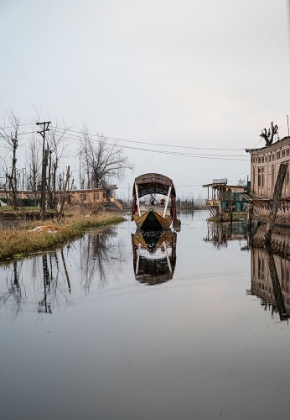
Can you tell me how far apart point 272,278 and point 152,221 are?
57.2 feet

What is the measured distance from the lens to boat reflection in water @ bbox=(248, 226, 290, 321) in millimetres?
7613

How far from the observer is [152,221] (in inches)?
1076

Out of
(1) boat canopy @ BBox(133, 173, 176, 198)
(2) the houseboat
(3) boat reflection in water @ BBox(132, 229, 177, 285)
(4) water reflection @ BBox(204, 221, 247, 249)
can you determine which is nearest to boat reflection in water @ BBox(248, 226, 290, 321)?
(3) boat reflection in water @ BBox(132, 229, 177, 285)

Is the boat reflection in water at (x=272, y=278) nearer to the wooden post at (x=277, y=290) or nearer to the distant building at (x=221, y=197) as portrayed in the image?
the wooden post at (x=277, y=290)

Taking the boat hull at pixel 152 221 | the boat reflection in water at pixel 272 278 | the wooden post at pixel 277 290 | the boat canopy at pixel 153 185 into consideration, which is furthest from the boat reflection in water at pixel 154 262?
the boat canopy at pixel 153 185

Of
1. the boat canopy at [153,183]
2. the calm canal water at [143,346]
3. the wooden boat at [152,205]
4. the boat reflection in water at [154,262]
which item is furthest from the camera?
the boat canopy at [153,183]

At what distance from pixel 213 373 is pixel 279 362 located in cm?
86

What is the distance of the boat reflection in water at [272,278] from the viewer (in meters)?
7.61

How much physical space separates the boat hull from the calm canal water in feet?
51.2

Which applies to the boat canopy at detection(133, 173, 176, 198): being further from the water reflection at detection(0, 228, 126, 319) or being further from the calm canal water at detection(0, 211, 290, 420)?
the calm canal water at detection(0, 211, 290, 420)

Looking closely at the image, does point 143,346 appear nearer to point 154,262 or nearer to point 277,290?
point 277,290

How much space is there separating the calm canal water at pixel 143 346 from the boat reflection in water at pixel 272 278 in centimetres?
5

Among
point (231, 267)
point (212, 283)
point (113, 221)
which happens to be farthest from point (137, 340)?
point (113, 221)

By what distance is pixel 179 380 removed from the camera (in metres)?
4.32
